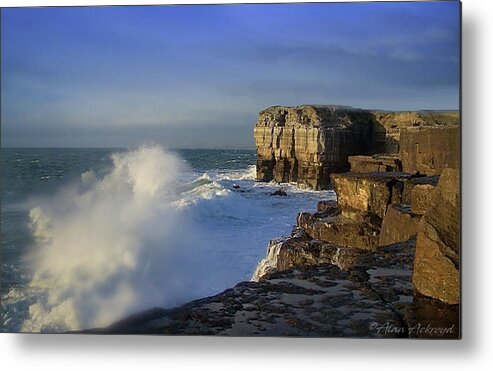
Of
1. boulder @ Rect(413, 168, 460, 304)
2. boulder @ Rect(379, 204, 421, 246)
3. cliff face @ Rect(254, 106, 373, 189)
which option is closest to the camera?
boulder @ Rect(413, 168, 460, 304)

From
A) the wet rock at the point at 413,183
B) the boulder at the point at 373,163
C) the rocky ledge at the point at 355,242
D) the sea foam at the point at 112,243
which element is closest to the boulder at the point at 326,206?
the rocky ledge at the point at 355,242

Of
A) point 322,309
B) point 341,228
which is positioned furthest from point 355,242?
point 322,309

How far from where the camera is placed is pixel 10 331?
3.56 metres

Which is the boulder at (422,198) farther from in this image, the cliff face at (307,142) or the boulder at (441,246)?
the cliff face at (307,142)

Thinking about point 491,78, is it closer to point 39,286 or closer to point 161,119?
point 161,119

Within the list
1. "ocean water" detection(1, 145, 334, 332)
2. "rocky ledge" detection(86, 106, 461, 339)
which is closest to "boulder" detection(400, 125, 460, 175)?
"rocky ledge" detection(86, 106, 461, 339)

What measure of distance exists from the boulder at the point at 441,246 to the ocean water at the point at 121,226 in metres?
0.58

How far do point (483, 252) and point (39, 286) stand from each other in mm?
2243

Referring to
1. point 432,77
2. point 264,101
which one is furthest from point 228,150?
point 432,77

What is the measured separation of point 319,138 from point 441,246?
0.83 metres

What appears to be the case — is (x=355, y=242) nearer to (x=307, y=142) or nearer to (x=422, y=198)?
(x=422, y=198)

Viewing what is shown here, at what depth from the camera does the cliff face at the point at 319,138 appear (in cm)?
346

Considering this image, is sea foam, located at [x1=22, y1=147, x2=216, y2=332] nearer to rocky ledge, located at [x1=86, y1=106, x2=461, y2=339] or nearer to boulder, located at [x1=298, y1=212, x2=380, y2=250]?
rocky ledge, located at [x1=86, y1=106, x2=461, y2=339]

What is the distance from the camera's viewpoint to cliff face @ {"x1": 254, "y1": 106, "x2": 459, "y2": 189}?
11.3 feet
